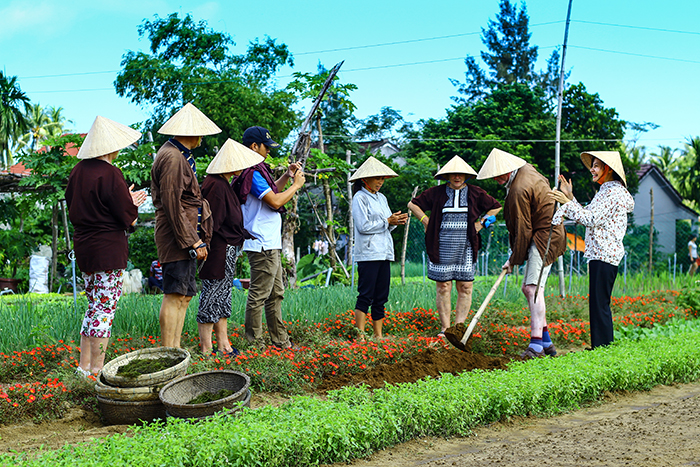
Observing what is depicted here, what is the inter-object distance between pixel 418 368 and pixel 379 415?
4.86 ft

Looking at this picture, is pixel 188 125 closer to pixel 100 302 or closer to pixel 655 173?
pixel 100 302

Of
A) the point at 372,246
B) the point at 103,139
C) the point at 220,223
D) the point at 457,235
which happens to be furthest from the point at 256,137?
the point at 457,235

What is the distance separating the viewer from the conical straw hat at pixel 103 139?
4.44m

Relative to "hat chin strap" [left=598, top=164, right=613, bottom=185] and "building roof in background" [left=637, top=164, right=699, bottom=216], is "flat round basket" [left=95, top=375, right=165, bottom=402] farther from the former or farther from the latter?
"building roof in background" [left=637, top=164, right=699, bottom=216]

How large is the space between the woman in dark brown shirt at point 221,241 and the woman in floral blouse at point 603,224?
2891mm

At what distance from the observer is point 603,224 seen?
5762 millimetres

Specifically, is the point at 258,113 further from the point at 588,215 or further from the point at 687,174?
the point at 687,174

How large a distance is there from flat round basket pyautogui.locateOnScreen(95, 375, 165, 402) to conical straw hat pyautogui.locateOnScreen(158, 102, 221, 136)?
6.44 feet

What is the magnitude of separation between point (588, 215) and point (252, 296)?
125 inches

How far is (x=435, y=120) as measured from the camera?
94.5 ft

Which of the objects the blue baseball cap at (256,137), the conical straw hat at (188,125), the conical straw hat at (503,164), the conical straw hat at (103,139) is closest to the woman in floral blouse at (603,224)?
the conical straw hat at (503,164)

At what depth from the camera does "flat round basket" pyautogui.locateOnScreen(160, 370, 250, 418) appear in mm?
3531

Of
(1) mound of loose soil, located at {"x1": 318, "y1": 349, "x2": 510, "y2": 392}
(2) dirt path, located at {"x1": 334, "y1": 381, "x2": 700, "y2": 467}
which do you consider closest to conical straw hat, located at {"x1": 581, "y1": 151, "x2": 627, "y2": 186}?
(1) mound of loose soil, located at {"x1": 318, "y1": 349, "x2": 510, "y2": 392}

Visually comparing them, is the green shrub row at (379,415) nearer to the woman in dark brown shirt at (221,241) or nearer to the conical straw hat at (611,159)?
the woman in dark brown shirt at (221,241)
